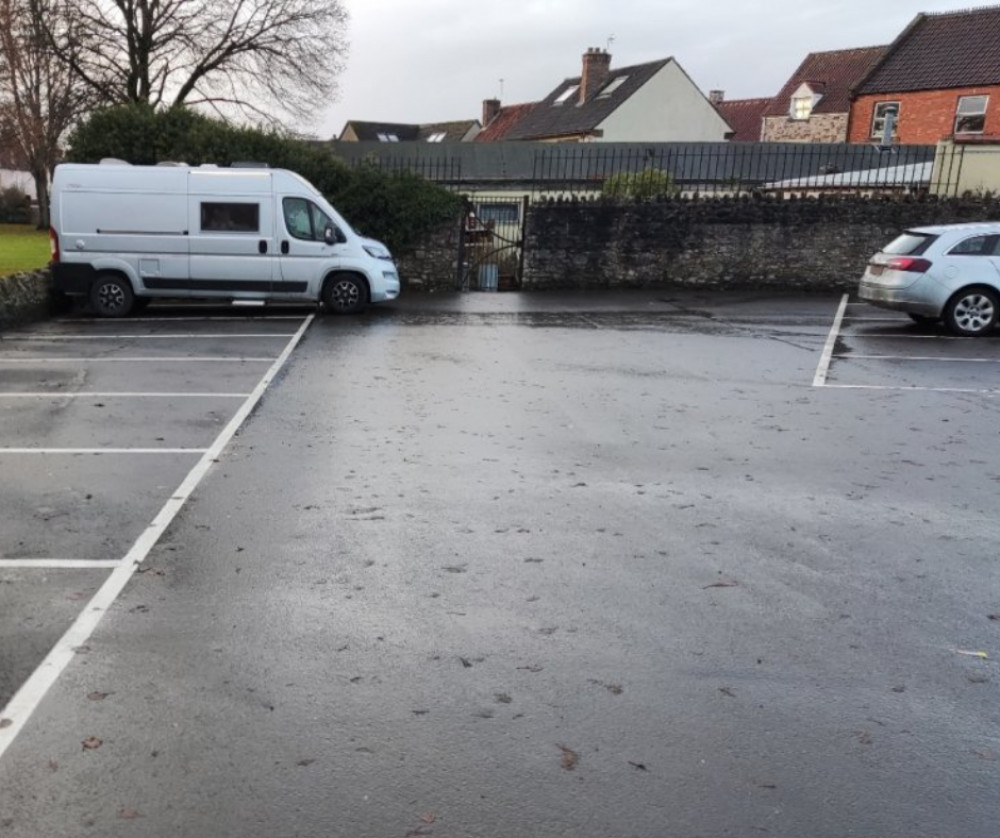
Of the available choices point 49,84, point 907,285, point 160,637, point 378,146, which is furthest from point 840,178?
point 49,84

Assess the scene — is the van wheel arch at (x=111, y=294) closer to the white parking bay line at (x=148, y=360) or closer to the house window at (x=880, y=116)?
the white parking bay line at (x=148, y=360)

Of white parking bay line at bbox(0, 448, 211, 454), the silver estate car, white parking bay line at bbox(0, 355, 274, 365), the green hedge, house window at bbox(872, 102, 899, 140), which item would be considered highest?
house window at bbox(872, 102, 899, 140)

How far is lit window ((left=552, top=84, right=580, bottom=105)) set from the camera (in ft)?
→ 167

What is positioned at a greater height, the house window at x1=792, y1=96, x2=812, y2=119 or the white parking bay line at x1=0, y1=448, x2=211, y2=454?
the house window at x1=792, y1=96, x2=812, y2=119

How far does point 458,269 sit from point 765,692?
17804 millimetres

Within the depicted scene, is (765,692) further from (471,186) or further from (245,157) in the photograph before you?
(471,186)

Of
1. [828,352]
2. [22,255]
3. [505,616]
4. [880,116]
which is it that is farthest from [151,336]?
[880,116]

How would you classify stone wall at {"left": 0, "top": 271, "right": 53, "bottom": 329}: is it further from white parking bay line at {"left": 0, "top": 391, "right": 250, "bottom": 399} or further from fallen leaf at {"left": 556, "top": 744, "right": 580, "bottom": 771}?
fallen leaf at {"left": 556, "top": 744, "right": 580, "bottom": 771}

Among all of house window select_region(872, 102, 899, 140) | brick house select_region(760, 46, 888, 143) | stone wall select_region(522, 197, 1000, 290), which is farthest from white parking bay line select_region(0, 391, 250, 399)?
brick house select_region(760, 46, 888, 143)

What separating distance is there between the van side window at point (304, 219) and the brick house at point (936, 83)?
3052cm

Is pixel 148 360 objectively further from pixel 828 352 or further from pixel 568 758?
pixel 568 758

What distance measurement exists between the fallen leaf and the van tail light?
13.3 meters

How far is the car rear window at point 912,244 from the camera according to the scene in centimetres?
1465

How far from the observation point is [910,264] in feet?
47.9
